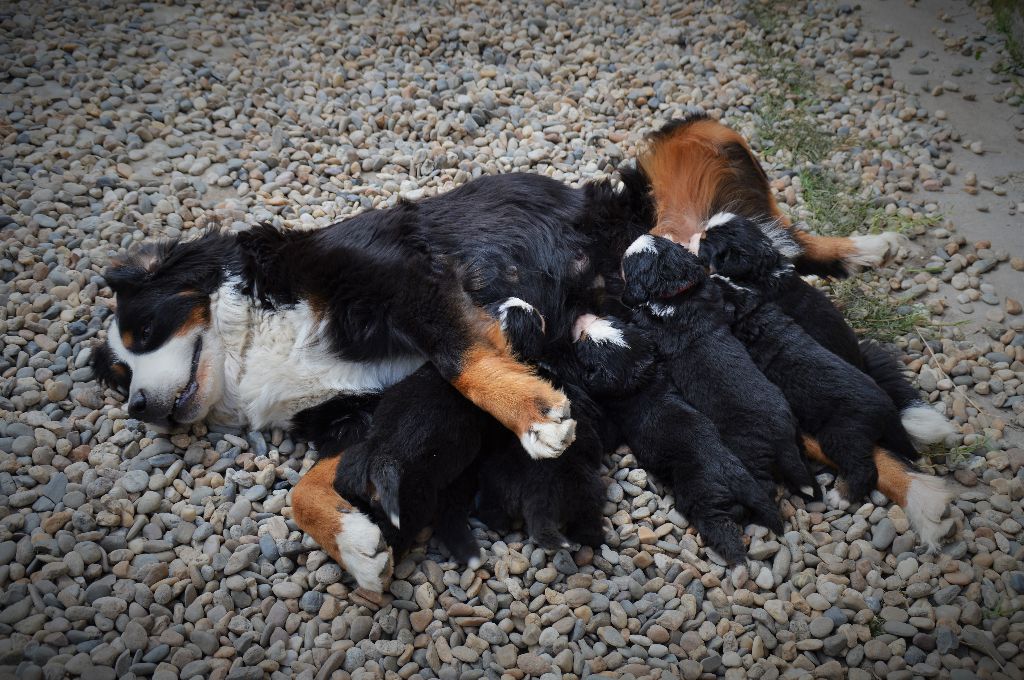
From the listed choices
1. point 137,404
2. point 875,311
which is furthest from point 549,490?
point 875,311

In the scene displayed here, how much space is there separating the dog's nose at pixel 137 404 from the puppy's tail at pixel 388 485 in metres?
1.07

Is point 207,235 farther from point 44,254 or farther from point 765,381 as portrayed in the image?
point 765,381

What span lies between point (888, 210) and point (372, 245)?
9.44 feet

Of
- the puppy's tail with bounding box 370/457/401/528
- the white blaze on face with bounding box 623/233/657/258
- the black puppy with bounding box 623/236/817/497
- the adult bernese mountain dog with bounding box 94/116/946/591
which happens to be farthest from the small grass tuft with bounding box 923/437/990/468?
the puppy's tail with bounding box 370/457/401/528

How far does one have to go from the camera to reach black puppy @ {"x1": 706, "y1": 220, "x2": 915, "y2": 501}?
2889mm

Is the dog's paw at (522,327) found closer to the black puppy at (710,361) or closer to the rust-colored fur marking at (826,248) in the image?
the black puppy at (710,361)

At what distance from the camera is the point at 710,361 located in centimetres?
302

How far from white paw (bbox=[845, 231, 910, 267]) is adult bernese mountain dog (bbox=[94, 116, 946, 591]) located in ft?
4.04

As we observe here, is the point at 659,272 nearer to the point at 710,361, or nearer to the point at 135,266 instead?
the point at 710,361

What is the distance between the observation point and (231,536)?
9.64 ft

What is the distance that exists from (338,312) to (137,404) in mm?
886

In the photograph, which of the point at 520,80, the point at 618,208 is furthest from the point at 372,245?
the point at 520,80

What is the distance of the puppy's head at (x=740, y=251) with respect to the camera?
3281 millimetres

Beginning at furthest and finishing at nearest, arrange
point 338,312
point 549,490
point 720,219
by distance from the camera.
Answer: point 720,219, point 338,312, point 549,490
